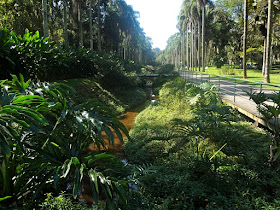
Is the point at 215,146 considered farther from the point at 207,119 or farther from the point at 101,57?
the point at 101,57

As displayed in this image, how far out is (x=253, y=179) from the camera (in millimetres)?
4695

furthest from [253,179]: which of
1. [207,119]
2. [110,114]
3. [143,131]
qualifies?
[143,131]

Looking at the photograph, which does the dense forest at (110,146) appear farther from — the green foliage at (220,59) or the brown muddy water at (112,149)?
the green foliage at (220,59)

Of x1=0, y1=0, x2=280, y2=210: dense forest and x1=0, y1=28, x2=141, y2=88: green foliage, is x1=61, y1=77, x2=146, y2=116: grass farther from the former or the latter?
x1=0, y1=28, x2=141, y2=88: green foliage

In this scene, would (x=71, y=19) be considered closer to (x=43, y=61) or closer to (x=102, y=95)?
(x=102, y=95)

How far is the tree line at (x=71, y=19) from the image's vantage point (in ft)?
76.9

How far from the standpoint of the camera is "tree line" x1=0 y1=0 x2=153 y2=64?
23.5m

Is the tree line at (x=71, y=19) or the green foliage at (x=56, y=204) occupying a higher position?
the tree line at (x=71, y=19)

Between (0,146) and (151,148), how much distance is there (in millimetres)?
5588

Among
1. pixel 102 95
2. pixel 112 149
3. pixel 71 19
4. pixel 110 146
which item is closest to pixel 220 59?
pixel 71 19

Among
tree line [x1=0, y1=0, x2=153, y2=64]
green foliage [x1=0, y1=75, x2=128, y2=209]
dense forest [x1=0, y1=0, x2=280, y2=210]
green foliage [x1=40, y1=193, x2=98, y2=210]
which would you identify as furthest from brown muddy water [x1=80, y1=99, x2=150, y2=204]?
tree line [x1=0, y1=0, x2=153, y2=64]

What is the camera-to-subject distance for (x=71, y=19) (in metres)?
33.0

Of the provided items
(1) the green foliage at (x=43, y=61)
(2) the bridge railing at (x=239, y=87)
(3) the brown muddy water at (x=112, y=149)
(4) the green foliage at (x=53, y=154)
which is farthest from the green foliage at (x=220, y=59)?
(4) the green foliage at (x=53, y=154)

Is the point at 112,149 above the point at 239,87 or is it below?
below
